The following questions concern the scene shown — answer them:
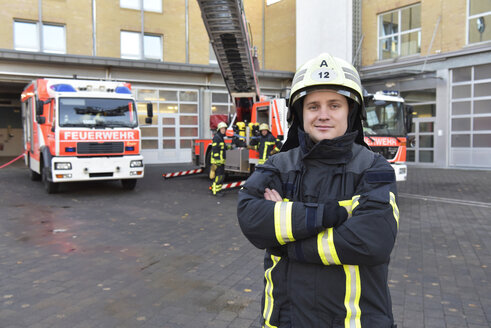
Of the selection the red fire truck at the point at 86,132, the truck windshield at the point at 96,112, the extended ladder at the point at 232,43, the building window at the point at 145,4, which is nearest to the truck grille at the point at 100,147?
the red fire truck at the point at 86,132

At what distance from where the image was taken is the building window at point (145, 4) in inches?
825

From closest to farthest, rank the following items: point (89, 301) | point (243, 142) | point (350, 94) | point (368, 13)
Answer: point (350, 94) → point (89, 301) → point (243, 142) → point (368, 13)

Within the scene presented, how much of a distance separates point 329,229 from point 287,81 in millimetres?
22935

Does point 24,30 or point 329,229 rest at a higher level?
point 24,30

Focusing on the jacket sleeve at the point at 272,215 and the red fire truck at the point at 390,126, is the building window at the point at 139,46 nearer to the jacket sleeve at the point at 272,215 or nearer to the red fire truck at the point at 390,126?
the red fire truck at the point at 390,126

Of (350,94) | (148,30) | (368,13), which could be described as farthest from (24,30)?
(350,94)

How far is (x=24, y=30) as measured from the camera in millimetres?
19266

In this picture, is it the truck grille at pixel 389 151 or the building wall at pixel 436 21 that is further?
the building wall at pixel 436 21

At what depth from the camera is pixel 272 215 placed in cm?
160

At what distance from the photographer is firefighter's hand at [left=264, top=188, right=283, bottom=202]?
1.68m

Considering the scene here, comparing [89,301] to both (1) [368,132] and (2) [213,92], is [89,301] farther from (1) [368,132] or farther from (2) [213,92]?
(2) [213,92]

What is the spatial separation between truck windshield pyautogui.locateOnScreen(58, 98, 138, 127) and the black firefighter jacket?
9600mm

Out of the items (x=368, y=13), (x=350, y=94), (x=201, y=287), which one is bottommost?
(x=201, y=287)

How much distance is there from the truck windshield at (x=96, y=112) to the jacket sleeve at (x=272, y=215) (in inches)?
376
